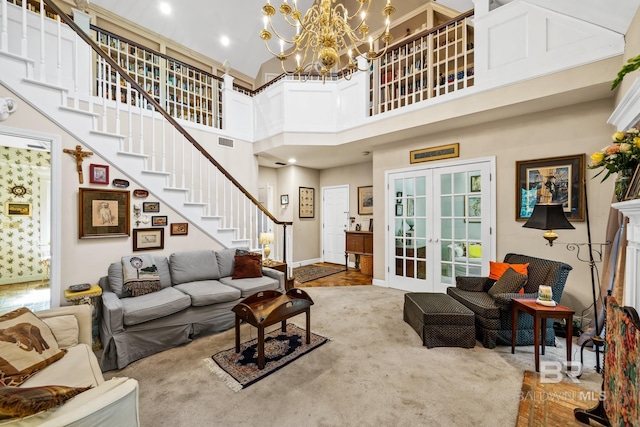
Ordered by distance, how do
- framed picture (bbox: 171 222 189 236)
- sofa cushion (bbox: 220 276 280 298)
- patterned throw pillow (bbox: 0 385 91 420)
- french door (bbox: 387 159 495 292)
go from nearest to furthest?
patterned throw pillow (bbox: 0 385 91 420)
sofa cushion (bbox: 220 276 280 298)
framed picture (bbox: 171 222 189 236)
french door (bbox: 387 159 495 292)

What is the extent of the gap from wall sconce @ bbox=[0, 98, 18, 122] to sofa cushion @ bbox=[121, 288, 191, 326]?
201 centimetres

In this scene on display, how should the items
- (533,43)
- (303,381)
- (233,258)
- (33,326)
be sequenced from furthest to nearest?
(233,258), (533,43), (303,381), (33,326)

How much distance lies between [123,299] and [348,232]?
4.26 meters

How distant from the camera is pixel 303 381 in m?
2.12

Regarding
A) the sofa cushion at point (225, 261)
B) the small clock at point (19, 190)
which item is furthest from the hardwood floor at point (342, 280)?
the small clock at point (19, 190)

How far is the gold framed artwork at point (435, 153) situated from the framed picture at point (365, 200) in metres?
1.83

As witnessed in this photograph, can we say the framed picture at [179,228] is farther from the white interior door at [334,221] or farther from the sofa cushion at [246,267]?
the white interior door at [334,221]

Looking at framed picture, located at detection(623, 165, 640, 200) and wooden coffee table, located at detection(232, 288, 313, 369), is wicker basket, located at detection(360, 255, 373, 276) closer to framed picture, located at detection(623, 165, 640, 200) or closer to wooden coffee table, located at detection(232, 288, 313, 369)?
wooden coffee table, located at detection(232, 288, 313, 369)

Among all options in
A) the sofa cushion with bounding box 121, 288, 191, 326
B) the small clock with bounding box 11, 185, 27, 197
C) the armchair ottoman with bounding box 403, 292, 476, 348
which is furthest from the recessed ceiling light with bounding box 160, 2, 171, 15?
the armchair ottoman with bounding box 403, 292, 476, 348

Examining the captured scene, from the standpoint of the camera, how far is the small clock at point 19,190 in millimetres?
5008

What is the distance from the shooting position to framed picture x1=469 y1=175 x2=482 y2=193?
149 inches

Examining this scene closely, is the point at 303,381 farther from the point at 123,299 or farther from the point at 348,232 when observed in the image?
the point at 348,232

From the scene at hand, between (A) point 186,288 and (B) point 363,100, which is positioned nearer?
(A) point 186,288

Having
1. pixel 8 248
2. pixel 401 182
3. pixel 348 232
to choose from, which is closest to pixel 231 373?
pixel 401 182
